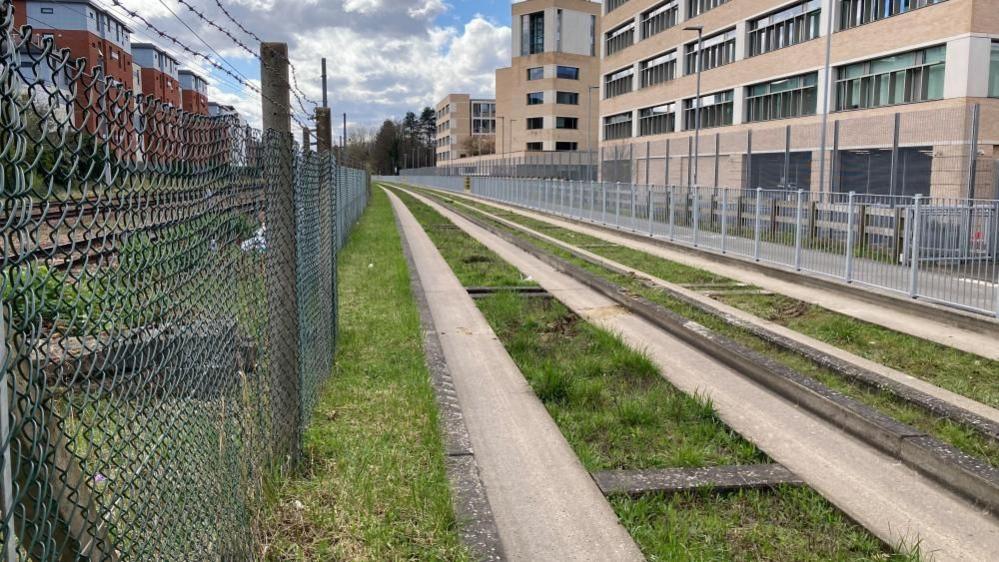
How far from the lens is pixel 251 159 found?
4527 millimetres

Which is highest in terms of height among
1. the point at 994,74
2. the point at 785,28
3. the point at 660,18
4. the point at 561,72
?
the point at 561,72

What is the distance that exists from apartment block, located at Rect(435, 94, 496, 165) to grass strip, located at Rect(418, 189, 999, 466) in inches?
4872

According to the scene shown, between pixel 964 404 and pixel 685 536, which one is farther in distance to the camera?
pixel 964 404

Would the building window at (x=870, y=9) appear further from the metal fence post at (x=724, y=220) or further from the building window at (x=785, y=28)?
the metal fence post at (x=724, y=220)

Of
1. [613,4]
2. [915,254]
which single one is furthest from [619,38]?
[915,254]

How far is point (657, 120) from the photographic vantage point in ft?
168

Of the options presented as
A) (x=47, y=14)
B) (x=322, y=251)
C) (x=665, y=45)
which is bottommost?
(x=322, y=251)

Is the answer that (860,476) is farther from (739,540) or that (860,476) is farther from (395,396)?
(395,396)

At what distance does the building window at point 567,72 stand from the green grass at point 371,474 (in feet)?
295

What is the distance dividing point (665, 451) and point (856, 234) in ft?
32.4

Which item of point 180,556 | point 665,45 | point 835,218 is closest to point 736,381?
point 180,556

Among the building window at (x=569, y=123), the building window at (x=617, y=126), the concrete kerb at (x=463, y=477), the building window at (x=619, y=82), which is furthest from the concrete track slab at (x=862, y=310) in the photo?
the building window at (x=569, y=123)

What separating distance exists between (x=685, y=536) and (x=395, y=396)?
3.03 m

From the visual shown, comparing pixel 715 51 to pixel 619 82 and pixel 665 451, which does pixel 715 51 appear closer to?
pixel 619 82
